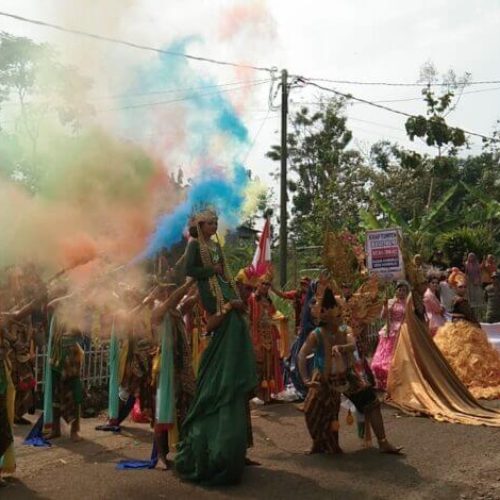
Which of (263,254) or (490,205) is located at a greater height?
(490,205)

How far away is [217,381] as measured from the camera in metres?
5.71

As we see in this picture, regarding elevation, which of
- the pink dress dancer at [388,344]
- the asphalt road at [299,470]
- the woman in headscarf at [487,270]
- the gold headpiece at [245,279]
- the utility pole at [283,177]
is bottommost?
the asphalt road at [299,470]

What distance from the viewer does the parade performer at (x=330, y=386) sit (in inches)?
253

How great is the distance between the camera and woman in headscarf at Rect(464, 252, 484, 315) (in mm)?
17438

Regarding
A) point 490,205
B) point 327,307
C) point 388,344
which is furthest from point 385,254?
point 490,205

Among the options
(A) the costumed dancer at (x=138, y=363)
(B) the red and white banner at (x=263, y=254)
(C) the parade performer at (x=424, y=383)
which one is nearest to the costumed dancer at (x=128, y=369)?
(A) the costumed dancer at (x=138, y=363)

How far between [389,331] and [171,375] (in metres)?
4.99

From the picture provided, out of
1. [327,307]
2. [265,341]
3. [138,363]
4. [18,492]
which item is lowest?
[18,492]

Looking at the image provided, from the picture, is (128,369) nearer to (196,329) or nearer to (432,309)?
(196,329)

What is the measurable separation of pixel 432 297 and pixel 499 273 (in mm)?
2400

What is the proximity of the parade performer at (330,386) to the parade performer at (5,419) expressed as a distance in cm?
249

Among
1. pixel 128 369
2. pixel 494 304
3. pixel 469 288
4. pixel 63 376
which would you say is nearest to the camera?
pixel 63 376

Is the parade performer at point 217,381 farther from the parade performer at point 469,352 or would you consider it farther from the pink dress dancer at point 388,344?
the parade performer at point 469,352

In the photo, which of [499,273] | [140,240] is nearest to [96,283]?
[140,240]
